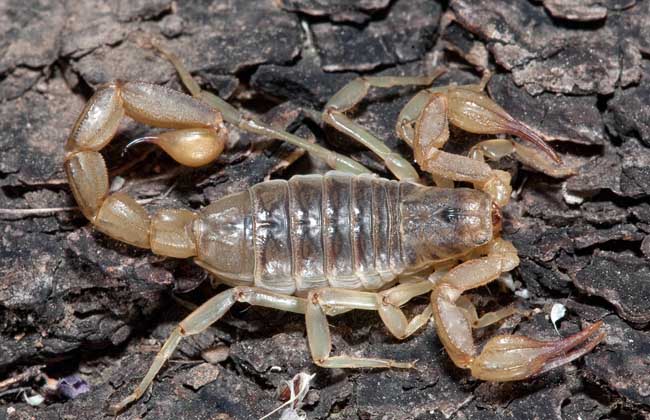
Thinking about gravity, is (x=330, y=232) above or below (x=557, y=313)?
above

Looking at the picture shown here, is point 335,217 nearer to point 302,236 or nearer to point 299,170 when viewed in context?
point 302,236

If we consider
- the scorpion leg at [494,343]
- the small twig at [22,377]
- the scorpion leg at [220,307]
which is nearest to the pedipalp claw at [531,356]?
the scorpion leg at [494,343]

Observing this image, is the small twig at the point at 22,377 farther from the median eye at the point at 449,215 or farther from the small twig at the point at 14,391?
the median eye at the point at 449,215

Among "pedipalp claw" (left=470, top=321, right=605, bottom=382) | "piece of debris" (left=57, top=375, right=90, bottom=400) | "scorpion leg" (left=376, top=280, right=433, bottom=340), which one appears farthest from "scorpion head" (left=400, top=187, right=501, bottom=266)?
"piece of debris" (left=57, top=375, right=90, bottom=400)

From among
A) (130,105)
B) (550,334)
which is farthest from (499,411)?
(130,105)

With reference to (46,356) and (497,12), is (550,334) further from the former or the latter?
(46,356)

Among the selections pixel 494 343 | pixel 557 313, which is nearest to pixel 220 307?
pixel 494 343

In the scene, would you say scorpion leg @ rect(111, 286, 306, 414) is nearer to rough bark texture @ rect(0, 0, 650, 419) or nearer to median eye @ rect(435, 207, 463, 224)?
rough bark texture @ rect(0, 0, 650, 419)
